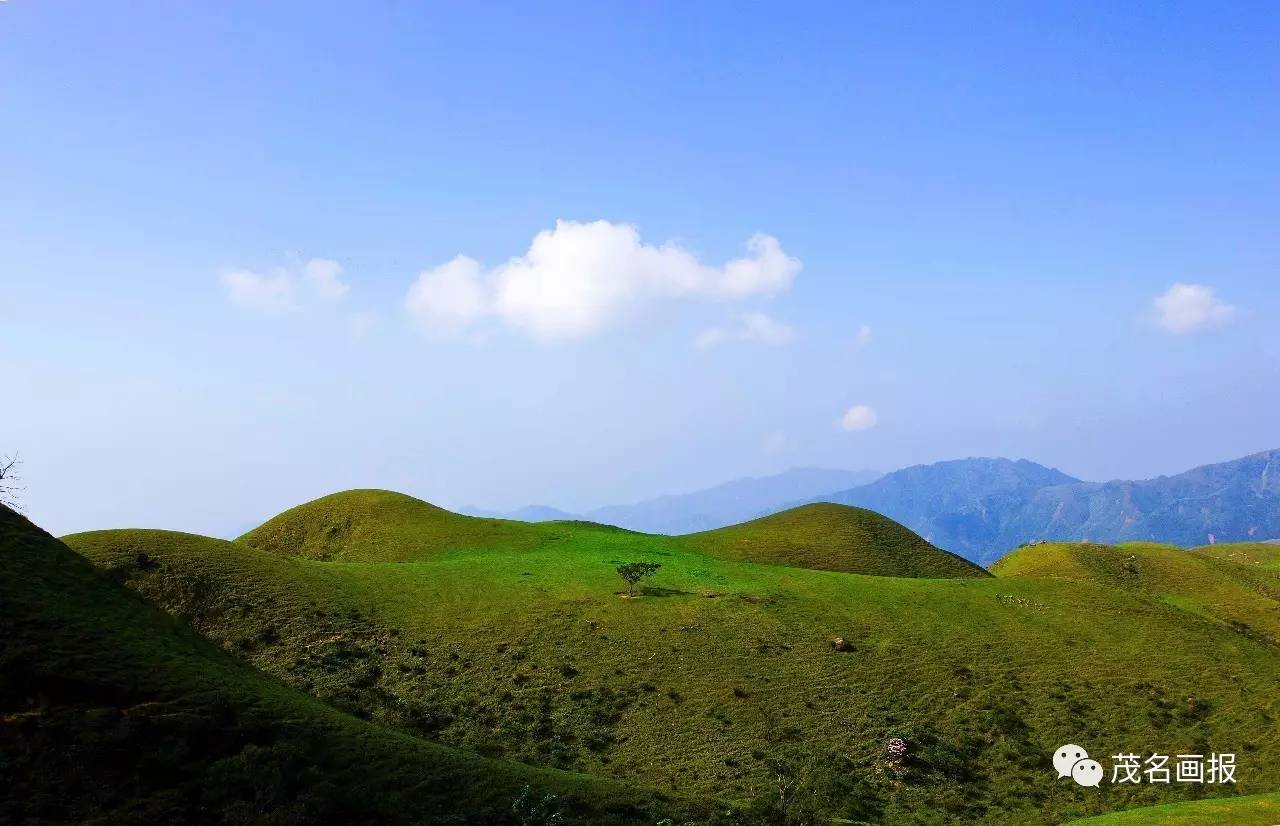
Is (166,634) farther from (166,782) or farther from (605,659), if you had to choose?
(605,659)

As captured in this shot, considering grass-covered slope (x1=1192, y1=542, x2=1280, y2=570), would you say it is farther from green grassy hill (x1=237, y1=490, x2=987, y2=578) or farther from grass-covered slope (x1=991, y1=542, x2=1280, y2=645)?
green grassy hill (x1=237, y1=490, x2=987, y2=578)

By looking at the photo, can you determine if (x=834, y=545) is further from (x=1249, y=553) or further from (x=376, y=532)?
(x=1249, y=553)

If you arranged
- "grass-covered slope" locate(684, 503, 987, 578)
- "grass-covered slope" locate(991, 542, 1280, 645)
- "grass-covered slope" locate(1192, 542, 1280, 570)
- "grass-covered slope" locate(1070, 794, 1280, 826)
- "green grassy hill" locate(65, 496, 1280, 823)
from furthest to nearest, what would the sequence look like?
"grass-covered slope" locate(1192, 542, 1280, 570) → "grass-covered slope" locate(684, 503, 987, 578) → "grass-covered slope" locate(991, 542, 1280, 645) → "green grassy hill" locate(65, 496, 1280, 823) → "grass-covered slope" locate(1070, 794, 1280, 826)

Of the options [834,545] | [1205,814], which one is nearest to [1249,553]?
[834,545]

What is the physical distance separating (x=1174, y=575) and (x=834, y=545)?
40956 mm

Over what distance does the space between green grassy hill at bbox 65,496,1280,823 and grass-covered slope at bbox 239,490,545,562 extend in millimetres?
17598

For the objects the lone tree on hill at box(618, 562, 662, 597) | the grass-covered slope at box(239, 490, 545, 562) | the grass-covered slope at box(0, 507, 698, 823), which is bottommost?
the grass-covered slope at box(0, 507, 698, 823)

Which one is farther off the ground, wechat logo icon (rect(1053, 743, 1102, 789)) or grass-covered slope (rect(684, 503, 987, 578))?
grass-covered slope (rect(684, 503, 987, 578))

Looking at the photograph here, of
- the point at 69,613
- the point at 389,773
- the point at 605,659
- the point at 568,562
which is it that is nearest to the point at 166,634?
the point at 69,613

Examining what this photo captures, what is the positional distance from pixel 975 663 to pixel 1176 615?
23347 mm

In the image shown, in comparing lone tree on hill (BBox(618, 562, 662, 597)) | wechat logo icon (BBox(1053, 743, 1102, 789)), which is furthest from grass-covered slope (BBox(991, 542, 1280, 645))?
lone tree on hill (BBox(618, 562, 662, 597))

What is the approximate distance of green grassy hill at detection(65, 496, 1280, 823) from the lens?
118 ft

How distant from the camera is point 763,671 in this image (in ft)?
149

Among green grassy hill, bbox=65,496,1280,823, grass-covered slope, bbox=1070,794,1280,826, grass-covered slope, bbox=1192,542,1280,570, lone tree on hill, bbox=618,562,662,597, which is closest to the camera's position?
grass-covered slope, bbox=1070,794,1280,826
